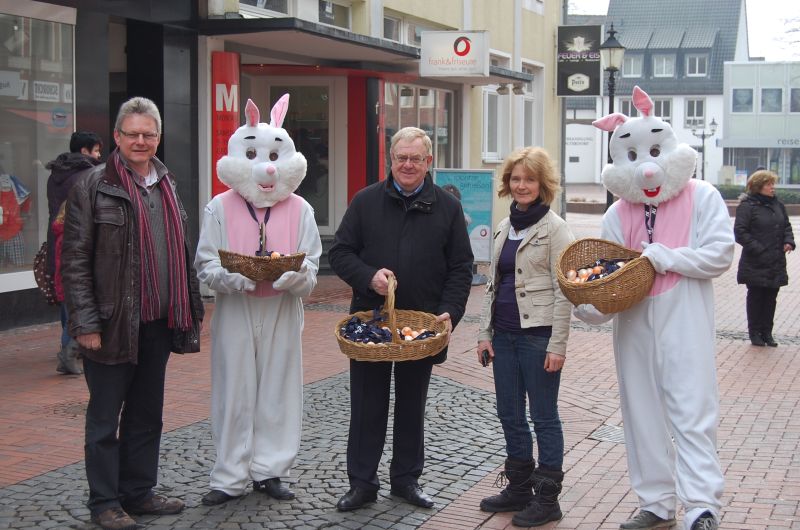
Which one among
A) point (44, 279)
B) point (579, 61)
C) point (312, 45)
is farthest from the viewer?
point (579, 61)

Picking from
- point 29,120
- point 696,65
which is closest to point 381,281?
point 29,120

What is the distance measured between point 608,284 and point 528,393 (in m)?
0.87

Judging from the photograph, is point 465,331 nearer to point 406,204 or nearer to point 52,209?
point 52,209

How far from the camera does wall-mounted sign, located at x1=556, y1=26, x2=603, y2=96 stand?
24.7 m

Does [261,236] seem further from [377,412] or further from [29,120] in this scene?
[29,120]

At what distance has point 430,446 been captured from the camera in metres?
6.94

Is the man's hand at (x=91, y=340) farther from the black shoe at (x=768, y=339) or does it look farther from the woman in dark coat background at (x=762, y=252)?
the black shoe at (x=768, y=339)

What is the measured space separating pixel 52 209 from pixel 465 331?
4.81 metres

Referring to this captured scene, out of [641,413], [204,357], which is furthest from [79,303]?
[204,357]

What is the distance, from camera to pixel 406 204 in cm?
559

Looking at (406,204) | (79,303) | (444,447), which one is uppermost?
Result: (406,204)

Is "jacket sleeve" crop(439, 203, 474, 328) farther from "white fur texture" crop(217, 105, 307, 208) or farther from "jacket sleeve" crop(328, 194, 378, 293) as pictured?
"white fur texture" crop(217, 105, 307, 208)

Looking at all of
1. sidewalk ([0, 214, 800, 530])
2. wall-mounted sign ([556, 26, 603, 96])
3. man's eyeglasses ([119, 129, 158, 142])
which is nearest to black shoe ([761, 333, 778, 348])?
sidewalk ([0, 214, 800, 530])

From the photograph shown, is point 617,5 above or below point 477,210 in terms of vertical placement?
above
